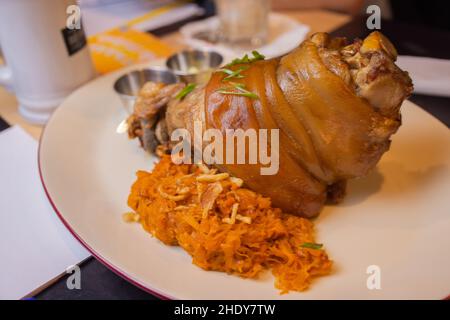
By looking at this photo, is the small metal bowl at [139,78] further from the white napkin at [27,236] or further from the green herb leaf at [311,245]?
the green herb leaf at [311,245]

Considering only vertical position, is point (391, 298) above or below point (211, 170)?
below

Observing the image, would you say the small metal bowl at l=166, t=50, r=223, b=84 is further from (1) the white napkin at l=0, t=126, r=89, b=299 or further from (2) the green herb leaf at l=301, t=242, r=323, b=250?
(2) the green herb leaf at l=301, t=242, r=323, b=250

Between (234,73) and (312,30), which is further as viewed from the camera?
(312,30)

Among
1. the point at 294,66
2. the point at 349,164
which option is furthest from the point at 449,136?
the point at 294,66

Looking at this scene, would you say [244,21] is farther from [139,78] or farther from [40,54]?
[40,54]

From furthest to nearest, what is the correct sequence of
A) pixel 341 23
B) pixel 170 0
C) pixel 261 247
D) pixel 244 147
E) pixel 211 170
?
pixel 170 0 → pixel 341 23 → pixel 211 170 → pixel 244 147 → pixel 261 247

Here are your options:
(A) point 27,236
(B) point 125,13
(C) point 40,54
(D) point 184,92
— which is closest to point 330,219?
(D) point 184,92

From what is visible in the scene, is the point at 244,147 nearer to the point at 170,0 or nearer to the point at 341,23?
the point at 341,23

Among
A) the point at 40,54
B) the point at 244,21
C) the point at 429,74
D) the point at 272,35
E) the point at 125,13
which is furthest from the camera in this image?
the point at 125,13
